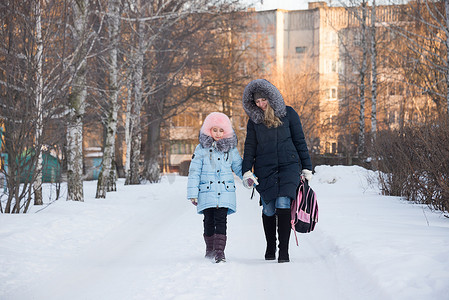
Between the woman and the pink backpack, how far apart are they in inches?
3.4

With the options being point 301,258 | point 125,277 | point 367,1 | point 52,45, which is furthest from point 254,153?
point 367,1

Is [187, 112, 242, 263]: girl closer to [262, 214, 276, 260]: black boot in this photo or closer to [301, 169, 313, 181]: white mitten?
[262, 214, 276, 260]: black boot

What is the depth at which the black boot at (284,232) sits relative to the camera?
6199 millimetres

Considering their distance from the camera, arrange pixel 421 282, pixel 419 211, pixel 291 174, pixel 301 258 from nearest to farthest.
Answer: pixel 421 282 < pixel 291 174 < pixel 301 258 < pixel 419 211

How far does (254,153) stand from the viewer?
6.43m

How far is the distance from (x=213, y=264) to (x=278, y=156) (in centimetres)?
146

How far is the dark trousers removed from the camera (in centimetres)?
647

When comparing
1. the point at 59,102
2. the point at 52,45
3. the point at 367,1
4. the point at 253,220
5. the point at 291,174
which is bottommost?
the point at 253,220

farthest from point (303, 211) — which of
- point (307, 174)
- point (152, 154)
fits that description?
point (152, 154)

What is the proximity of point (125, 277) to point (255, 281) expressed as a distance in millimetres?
1385

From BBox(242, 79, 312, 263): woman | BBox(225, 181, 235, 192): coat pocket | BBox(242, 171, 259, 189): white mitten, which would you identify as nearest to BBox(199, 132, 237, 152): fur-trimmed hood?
BBox(242, 79, 312, 263): woman

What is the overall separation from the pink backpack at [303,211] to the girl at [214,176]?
79 centimetres

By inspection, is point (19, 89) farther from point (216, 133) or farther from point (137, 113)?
point (137, 113)

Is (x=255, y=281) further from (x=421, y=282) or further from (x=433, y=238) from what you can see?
(x=433, y=238)
